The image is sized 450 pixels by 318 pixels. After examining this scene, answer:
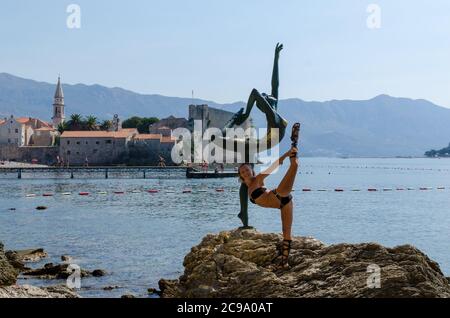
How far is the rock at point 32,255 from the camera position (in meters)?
25.2

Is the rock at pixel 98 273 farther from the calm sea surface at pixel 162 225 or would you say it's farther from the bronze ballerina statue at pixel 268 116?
the bronze ballerina statue at pixel 268 116

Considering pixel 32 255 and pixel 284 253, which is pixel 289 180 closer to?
pixel 284 253

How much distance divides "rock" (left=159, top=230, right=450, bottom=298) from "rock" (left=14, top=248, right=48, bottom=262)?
14394 mm

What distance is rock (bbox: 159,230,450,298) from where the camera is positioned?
374 inches

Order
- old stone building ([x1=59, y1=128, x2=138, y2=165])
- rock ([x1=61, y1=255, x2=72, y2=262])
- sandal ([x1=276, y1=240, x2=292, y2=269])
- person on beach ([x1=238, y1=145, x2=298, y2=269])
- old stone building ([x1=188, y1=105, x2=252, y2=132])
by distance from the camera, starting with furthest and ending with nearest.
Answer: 1. old stone building ([x1=188, y1=105, x2=252, y2=132])
2. old stone building ([x1=59, y1=128, x2=138, y2=165])
3. rock ([x1=61, y1=255, x2=72, y2=262])
4. sandal ([x1=276, y1=240, x2=292, y2=269])
5. person on beach ([x1=238, y1=145, x2=298, y2=269])

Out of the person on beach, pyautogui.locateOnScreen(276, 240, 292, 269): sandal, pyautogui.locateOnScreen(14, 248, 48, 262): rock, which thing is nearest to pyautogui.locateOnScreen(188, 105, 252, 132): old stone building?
pyautogui.locateOnScreen(14, 248, 48, 262): rock

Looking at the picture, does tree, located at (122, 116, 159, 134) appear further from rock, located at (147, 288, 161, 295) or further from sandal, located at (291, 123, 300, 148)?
sandal, located at (291, 123, 300, 148)

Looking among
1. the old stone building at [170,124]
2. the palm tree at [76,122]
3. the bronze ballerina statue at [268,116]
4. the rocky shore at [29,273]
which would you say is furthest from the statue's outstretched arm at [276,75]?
the palm tree at [76,122]

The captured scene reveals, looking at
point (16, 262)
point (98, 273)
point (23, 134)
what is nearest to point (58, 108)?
point (23, 134)

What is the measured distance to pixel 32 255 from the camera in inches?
1024

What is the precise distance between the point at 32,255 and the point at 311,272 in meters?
18.3
